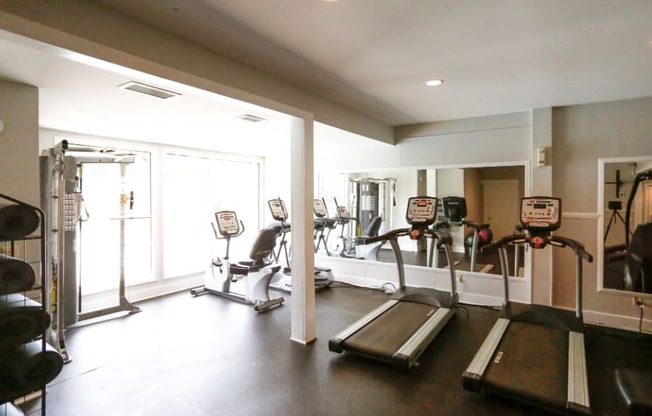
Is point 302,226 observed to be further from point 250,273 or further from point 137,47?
point 137,47

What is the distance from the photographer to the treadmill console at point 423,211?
4.02 metres

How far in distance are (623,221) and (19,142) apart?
19.6 feet

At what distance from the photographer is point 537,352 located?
287cm

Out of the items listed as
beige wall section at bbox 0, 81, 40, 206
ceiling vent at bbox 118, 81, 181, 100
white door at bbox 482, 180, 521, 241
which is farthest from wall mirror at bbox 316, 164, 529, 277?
beige wall section at bbox 0, 81, 40, 206

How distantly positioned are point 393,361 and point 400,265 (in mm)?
1757

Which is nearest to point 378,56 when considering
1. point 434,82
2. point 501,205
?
point 434,82

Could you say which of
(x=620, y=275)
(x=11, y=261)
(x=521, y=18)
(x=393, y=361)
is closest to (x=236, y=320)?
(x=393, y=361)

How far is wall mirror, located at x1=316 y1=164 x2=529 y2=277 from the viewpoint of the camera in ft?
16.0

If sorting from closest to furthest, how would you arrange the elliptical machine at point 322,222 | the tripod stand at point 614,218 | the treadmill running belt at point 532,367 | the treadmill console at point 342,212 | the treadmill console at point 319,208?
the treadmill running belt at point 532,367
the tripod stand at point 614,218
the elliptical machine at point 322,222
the treadmill console at point 319,208
the treadmill console at point 342,212

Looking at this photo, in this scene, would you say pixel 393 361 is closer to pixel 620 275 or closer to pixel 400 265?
pixel 400 265

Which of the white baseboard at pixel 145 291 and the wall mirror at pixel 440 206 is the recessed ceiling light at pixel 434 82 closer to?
the wall mirror at pixel 440 206

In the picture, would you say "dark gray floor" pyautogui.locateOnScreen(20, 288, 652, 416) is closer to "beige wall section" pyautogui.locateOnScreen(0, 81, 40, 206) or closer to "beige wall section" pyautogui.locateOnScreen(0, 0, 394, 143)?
"beige wall section" pyautogui.locateOnScreen(0, 81, 40, 206)

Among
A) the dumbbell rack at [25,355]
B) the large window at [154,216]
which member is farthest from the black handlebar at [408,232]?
the large window at [154,216]

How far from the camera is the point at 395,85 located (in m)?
3.46
